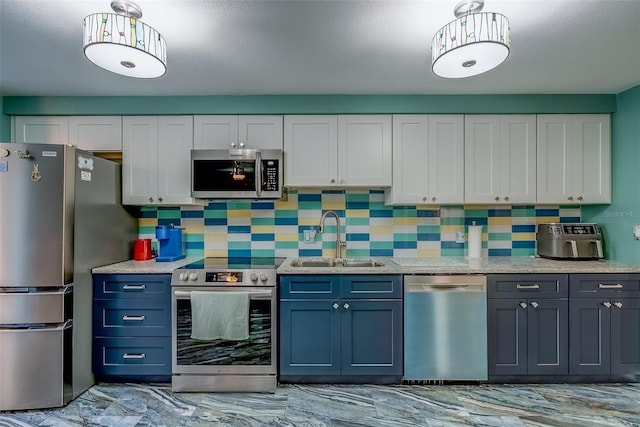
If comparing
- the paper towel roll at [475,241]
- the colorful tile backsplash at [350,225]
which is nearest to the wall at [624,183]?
the colorful tile backsplash at [350,225]

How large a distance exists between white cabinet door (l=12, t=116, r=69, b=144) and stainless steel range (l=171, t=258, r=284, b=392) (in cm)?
169

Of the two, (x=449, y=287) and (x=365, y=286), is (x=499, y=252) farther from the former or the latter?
(x=365, y=286)

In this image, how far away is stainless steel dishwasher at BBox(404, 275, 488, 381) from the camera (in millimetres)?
2434

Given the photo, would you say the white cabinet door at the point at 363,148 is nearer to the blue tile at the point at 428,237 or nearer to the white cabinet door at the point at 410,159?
the white cabinet door at the point at 410,159

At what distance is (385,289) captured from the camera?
2467 millimetres

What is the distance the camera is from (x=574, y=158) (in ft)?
9.32

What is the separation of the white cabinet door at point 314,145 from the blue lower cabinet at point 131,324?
1.36 metres

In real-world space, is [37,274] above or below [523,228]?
below

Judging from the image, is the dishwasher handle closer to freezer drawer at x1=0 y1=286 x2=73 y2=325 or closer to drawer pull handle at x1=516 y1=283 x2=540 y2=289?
drawer pull handle at x1=516 y1=283 x2=540 y2=289

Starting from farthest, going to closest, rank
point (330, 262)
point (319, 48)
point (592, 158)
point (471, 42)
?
Result: point (330, 262) < point (592, 158) < point (319, 48) < point (471, 42)

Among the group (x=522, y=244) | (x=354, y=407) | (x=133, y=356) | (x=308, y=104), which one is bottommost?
(x=354, y=407)

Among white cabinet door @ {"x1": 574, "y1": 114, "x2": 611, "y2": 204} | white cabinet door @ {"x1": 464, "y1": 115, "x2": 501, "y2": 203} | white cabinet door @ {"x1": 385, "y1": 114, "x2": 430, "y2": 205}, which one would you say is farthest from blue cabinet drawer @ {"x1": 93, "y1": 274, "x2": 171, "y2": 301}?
white cabinet door @ {"x1": 574, "y1": 114, "x2": 611, "y2": 204}

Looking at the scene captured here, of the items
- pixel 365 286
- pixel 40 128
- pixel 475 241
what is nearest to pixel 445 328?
pixel 365 286

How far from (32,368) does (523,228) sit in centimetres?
391
